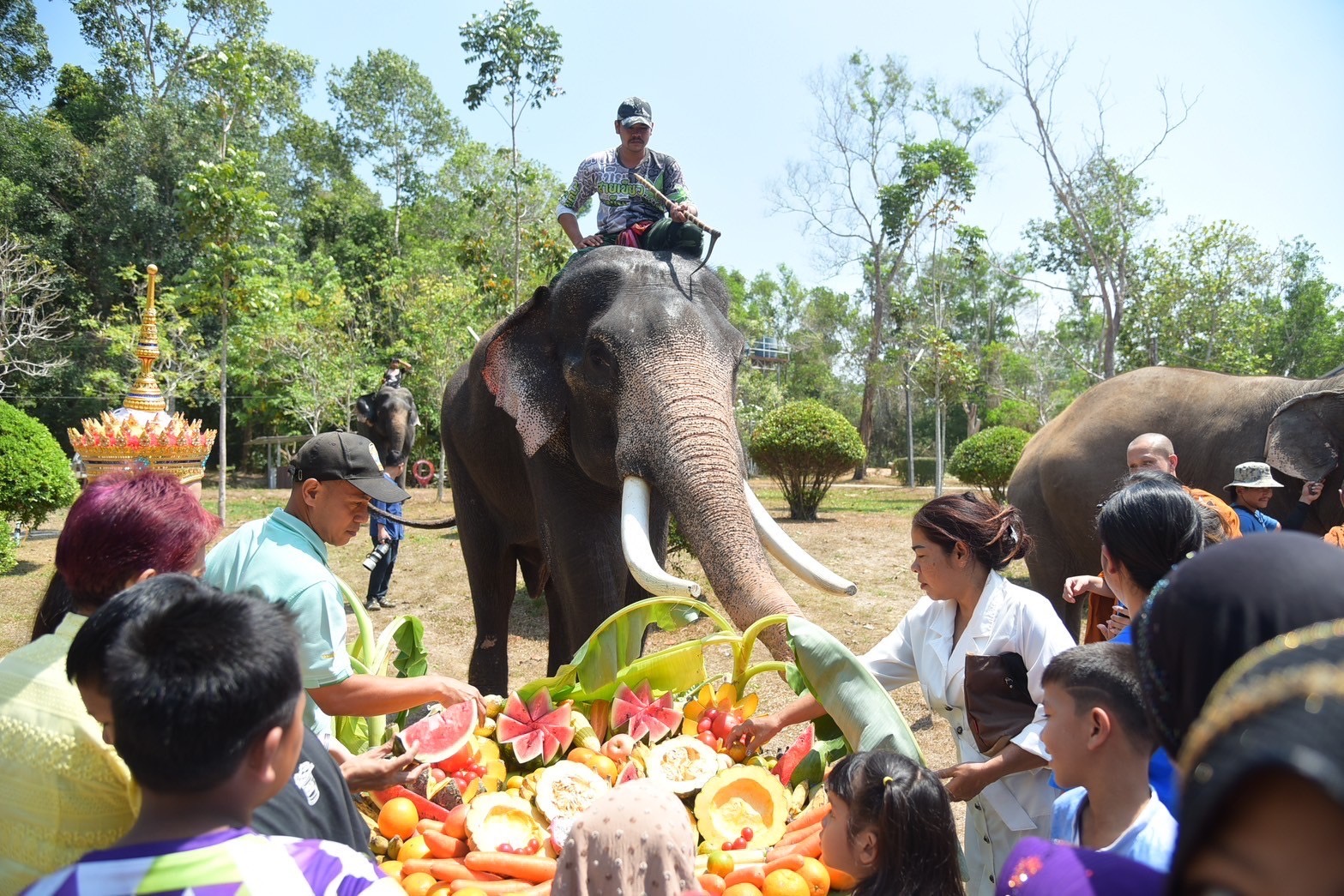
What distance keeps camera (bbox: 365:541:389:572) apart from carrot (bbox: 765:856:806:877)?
553 cm

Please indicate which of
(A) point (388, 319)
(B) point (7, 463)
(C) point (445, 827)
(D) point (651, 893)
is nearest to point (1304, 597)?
(D) point (651, 893)

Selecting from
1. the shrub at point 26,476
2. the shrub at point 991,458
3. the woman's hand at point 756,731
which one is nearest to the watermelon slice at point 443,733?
the woman's hand at point 756,731

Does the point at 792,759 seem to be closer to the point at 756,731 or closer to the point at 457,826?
the point at 756,731

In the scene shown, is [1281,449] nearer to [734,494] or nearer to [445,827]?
[734,494]

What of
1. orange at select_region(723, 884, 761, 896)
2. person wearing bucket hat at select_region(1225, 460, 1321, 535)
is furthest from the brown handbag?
person wearing bucket hat at select_region(1225, 460, 1321, 535)

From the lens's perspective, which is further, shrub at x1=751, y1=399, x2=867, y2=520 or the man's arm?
shrub at x1=751, y1=399, x2=867, y2=520

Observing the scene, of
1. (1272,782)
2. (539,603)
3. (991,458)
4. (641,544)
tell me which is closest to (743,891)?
(1272,782)

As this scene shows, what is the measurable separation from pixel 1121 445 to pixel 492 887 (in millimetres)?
6768

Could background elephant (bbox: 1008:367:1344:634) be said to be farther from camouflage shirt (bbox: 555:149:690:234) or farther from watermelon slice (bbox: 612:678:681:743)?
watermelon slice (bbox: 612:678:681:743)

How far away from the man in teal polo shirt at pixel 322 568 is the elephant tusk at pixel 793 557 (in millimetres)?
1389

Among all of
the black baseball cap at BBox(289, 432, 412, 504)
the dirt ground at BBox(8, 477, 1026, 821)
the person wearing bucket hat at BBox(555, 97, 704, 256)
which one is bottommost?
the dirt ground at BBox(8, 477, 1026, 821)

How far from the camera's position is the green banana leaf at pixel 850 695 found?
7.54 feet

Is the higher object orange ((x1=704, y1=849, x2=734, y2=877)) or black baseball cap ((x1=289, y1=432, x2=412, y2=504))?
black baseball cap ((x1=289, y1=432, x2=412, y2=504))

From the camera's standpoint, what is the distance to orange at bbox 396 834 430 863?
2.39m
